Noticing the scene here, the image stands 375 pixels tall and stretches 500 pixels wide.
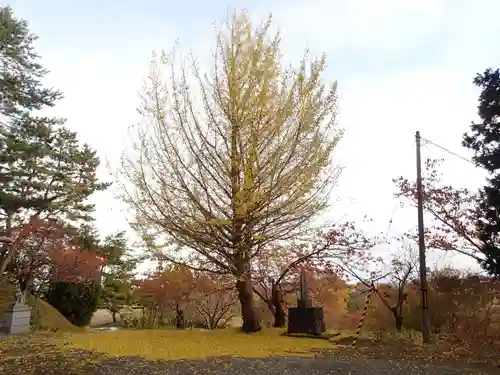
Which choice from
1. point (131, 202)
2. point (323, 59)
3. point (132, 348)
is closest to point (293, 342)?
point (132, 348)

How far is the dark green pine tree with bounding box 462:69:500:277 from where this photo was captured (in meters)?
9.34

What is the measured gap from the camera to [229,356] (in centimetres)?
839

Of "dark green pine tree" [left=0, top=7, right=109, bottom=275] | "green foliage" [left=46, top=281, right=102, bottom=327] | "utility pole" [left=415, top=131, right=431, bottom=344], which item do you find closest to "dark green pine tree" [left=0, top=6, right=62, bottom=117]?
"dark green pine tree" [left=0, top=7, right=109, bottom=275]

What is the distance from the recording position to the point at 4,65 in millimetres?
15914

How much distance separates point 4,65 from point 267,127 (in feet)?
37.6

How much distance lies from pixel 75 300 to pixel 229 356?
478 inches

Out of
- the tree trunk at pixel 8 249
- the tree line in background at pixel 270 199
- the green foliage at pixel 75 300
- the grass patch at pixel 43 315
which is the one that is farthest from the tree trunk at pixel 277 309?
the tree trunk at pixel 8 249

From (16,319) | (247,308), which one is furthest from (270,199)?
(16,319)

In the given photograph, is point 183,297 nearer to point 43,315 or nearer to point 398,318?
point 43,315

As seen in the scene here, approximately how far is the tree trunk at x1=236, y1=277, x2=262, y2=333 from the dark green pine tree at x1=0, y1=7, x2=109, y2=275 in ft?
34.6

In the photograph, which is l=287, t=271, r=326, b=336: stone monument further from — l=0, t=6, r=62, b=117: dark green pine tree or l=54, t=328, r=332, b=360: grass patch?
l=0, t=6, r=62, b=117: dark green pine tree

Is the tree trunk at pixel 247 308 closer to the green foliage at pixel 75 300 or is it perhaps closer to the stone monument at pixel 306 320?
the stone monument at pixel 306 320

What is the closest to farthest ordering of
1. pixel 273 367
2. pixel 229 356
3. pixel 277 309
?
pixel 273 367 → pixel 229 356 → pixel 277 309

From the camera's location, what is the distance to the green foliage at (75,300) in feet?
59.0
